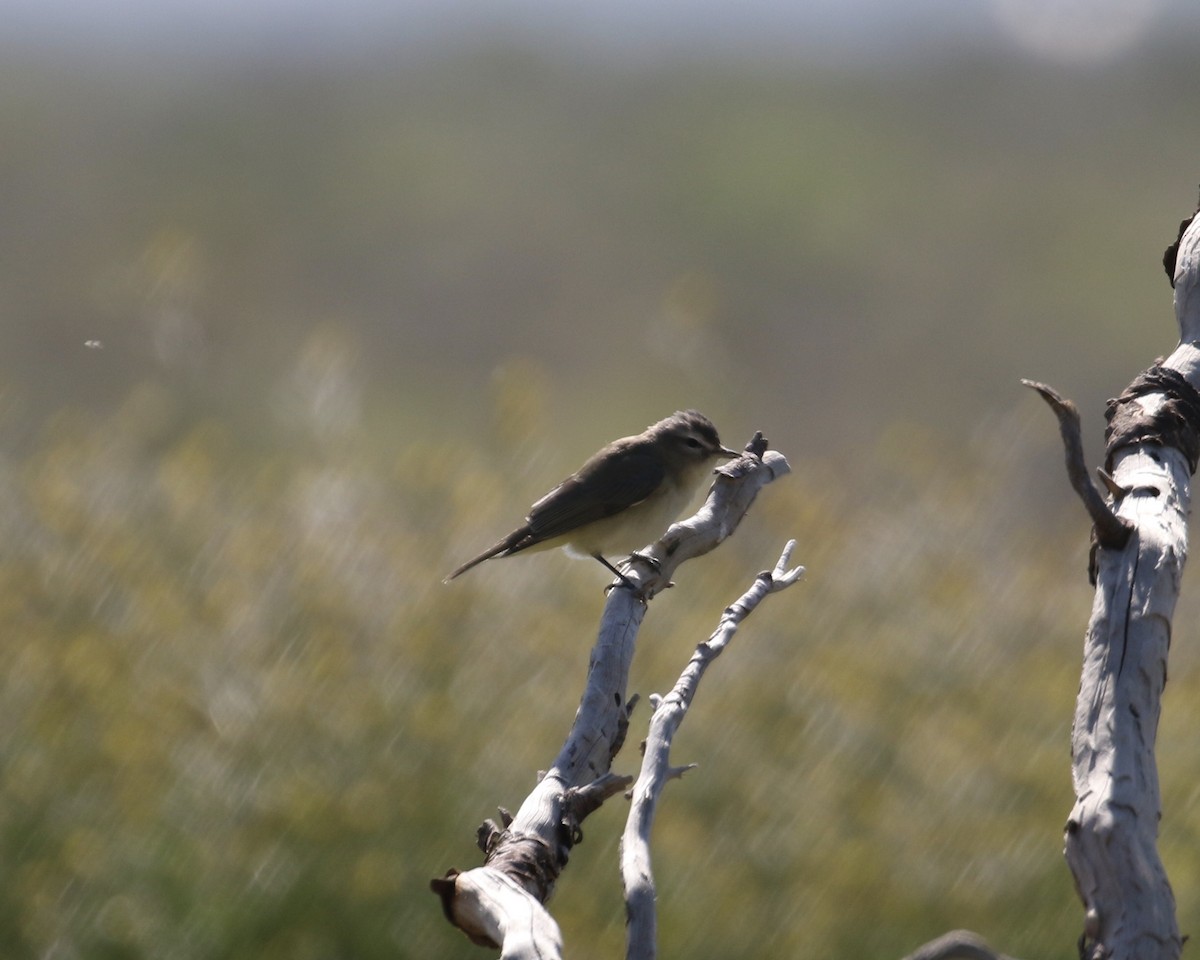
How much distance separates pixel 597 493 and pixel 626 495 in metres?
0.10

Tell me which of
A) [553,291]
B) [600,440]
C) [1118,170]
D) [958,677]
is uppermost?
[1118,170]

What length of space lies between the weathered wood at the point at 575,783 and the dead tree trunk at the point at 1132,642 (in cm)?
75

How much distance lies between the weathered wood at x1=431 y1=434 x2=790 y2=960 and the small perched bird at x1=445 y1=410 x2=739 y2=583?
3.93ft

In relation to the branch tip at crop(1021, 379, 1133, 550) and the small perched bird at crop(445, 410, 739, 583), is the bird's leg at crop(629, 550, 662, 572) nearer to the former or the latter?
the small perched bird at crop(445, 410, 739, 583)

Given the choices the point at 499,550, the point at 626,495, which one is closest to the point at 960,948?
the point at 499,550

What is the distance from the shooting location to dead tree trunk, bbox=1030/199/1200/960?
2.09 meters

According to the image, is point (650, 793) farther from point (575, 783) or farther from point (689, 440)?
point (689, 440)

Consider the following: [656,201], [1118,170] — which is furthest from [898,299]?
[1118,170]

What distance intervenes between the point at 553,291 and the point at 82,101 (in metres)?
12.6

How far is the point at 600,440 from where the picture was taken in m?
14.2

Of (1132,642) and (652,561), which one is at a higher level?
(652,561)

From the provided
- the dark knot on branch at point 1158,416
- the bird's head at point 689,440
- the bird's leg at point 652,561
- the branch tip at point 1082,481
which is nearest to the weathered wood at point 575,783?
the bird's leg at point 652,561

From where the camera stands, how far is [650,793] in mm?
2367

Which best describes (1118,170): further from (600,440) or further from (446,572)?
(446,572)
